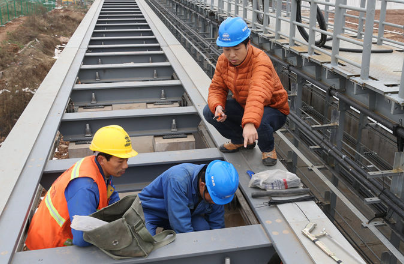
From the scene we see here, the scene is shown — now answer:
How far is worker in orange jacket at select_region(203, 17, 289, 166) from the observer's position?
3740mm

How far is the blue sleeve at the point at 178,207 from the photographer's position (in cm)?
349

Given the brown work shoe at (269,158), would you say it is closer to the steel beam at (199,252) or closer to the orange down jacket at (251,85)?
the orange down jacket at (251,85)

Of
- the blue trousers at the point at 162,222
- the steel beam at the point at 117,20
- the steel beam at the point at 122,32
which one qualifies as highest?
the steel beam at the point at 117,20

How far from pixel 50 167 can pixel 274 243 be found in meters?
2.41

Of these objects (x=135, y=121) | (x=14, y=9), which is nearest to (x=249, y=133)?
(x=135, y=121)

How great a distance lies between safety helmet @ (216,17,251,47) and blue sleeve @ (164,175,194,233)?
4.34 feet

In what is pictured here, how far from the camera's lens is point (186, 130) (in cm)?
608

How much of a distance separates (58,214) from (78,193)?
27cm

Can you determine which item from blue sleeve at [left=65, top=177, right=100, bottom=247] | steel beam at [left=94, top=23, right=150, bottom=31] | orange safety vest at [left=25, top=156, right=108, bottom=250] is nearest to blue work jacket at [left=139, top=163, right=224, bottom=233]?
orange safety vest at [left=25, top=156, right=108, bottom=250]

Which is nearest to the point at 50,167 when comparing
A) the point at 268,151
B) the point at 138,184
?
the point at 138,184

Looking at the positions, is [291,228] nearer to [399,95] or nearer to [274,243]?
[274,243]

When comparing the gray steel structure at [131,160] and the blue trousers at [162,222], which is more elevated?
the gray steel structure at [131,160]

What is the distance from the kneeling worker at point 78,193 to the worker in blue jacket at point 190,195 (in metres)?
0.50

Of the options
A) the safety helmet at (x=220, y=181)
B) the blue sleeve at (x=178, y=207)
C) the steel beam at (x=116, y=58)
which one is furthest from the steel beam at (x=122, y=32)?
the safety helmet at (x=220, y=181)
